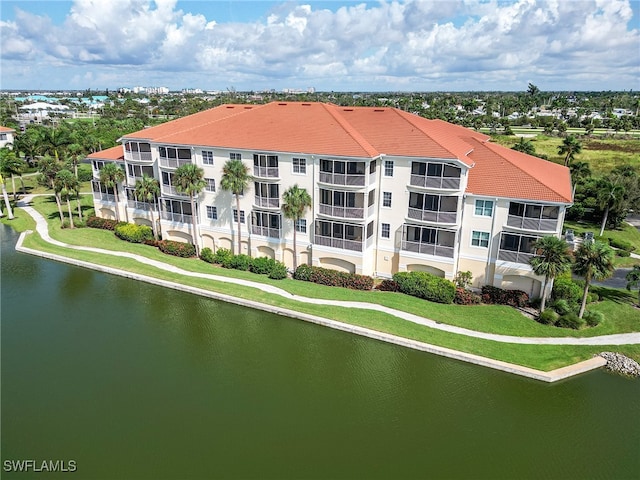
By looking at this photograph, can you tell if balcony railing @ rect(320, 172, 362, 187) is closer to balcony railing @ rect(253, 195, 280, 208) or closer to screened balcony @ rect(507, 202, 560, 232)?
balcony railing @ rect(253, 195, 280, 208)

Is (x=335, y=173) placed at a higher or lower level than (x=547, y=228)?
higher

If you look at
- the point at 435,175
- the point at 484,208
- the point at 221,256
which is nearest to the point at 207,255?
the point at 221,256

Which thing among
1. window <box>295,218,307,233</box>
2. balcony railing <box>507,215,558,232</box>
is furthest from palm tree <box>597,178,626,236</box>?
window <box>295,218,307,233</box>

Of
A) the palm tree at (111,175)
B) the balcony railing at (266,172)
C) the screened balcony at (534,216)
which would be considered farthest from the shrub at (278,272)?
the palm tree at (111,175)

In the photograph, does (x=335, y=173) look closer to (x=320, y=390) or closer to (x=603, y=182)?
(x=320, y=390)

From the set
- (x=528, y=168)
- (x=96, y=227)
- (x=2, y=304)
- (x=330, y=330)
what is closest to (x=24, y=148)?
(x=96, y=227)

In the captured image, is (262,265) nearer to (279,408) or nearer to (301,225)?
(301,225)

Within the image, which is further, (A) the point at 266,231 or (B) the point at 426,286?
(A) the point at 266,231
